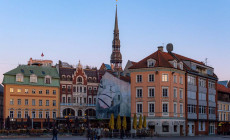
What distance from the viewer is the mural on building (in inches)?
3632

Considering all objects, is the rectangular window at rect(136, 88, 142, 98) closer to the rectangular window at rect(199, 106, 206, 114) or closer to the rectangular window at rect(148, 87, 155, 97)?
the rectangular window at rect(148, 87, 155, 97)

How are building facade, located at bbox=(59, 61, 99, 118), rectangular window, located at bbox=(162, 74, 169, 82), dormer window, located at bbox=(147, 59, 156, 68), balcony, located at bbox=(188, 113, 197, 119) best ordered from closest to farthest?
rectangular window, located at bbox=(162, 74, 169, 82) < dormer window, located at bbox=(147, 59, 156, 68) < balcony, located at bbox=(188, 113, 197, 119) < building facade, located at bbox=(59, 61, 99, 118)

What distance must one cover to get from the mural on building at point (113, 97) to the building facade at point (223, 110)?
960 inches

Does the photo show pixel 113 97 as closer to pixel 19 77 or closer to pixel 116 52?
pixel 19 77

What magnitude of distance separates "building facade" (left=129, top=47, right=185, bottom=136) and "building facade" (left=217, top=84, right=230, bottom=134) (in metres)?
Answer: 22.0

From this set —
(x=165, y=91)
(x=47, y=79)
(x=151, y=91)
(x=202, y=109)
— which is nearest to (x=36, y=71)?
(x=47, y=79)

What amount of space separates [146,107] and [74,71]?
112 ft

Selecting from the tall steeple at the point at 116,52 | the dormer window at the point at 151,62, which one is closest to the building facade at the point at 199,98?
the dormer window at the point at 151,62

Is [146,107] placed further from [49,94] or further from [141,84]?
[49,94]

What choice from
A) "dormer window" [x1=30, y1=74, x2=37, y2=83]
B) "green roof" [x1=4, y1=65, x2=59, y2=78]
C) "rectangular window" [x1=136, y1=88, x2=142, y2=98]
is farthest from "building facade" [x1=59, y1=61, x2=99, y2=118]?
"rectangular window" [x1=136, y1=88, x2=142, y2=98]

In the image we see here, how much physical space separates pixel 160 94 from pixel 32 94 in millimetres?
36717

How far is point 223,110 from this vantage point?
10406 centimetres

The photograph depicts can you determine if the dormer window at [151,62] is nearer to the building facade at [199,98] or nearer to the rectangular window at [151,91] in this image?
the rectangular window at [151,91]

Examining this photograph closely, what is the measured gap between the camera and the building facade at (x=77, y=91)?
10731cm
